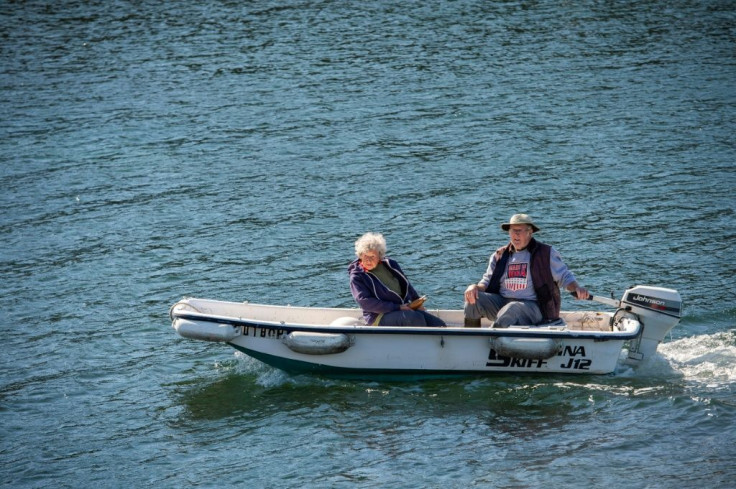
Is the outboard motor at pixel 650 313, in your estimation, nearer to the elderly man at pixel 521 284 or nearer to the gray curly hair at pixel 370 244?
the elderly man at pixel 521 284

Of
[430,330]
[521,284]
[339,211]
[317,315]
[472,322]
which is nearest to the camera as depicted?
[430,330]

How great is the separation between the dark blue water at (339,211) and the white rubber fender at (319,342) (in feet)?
1.88

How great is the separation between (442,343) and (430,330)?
27 centimetres

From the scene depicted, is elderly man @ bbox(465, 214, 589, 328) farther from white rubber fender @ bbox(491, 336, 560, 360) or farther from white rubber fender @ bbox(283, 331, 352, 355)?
white rubber fender @ bbox(283, 331, 352, 355)

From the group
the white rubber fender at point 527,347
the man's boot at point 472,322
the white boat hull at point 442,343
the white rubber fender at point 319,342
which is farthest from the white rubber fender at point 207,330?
the white rubber fender at point 527,347

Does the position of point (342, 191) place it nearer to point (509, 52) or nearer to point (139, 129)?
point (139, 129)

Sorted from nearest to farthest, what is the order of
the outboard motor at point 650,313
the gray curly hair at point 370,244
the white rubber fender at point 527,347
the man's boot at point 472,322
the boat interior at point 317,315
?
the white rubber fender at point 527,347, the outboard motor at point 650,313, the gray curly hair at point 370,244, the man's boot at point 472,322, the boat interior at point 317,315

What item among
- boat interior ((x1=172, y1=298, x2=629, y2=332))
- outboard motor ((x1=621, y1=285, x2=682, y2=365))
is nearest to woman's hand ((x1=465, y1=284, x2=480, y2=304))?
boat interior ((x1=172, y1=298, x2=629, y2=332))

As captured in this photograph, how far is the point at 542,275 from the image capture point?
38.1 ft

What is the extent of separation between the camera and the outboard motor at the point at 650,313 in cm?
1141

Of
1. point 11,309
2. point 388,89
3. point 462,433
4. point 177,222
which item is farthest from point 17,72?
point 462,433

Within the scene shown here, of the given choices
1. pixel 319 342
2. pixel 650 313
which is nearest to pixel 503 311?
pixel 650 313

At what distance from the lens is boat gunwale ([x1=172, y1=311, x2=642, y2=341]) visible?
11.2 meters

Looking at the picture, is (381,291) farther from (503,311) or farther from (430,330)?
(503,311)
